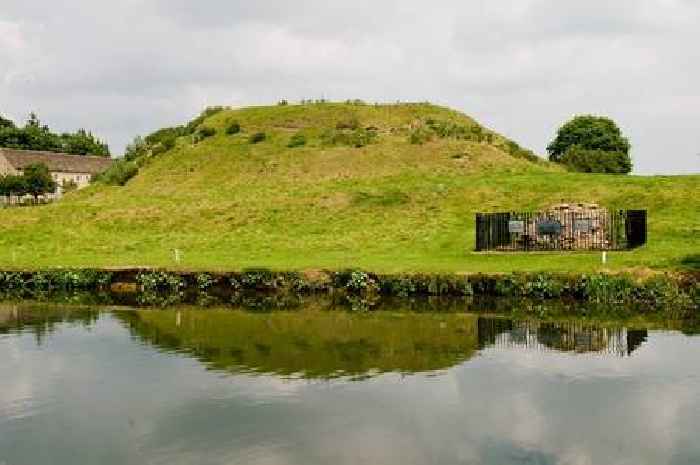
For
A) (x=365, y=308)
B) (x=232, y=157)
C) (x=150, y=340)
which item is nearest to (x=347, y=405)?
(x=150, y=340)

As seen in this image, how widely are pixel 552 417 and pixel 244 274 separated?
83.5 ft

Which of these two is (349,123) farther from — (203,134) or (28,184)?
(28,184)

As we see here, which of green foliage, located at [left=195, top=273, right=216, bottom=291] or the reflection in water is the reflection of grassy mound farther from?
green foliage, located at [left=195, top=273, right=216, bottom=291]

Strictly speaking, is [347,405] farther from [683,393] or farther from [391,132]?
[391,132]

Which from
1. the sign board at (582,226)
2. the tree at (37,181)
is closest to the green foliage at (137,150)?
the tree at (37,181)

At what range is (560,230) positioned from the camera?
45938mm

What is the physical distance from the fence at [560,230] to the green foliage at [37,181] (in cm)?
8911

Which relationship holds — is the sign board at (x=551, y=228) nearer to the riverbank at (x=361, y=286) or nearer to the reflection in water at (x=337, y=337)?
the riverbank at (x=361, y=286)

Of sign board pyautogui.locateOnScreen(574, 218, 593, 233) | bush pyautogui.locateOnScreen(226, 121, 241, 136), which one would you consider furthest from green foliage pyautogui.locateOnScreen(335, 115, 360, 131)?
sign board pyautogui.locateOnScreen(574, 218, 593, 233)

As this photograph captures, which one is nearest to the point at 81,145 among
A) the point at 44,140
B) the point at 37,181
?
the point at 44,140

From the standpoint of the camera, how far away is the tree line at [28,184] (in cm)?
Answer: 11494

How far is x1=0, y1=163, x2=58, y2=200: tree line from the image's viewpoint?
115 m

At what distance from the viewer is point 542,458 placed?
1672cm

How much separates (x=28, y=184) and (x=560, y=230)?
92912 millimetres
